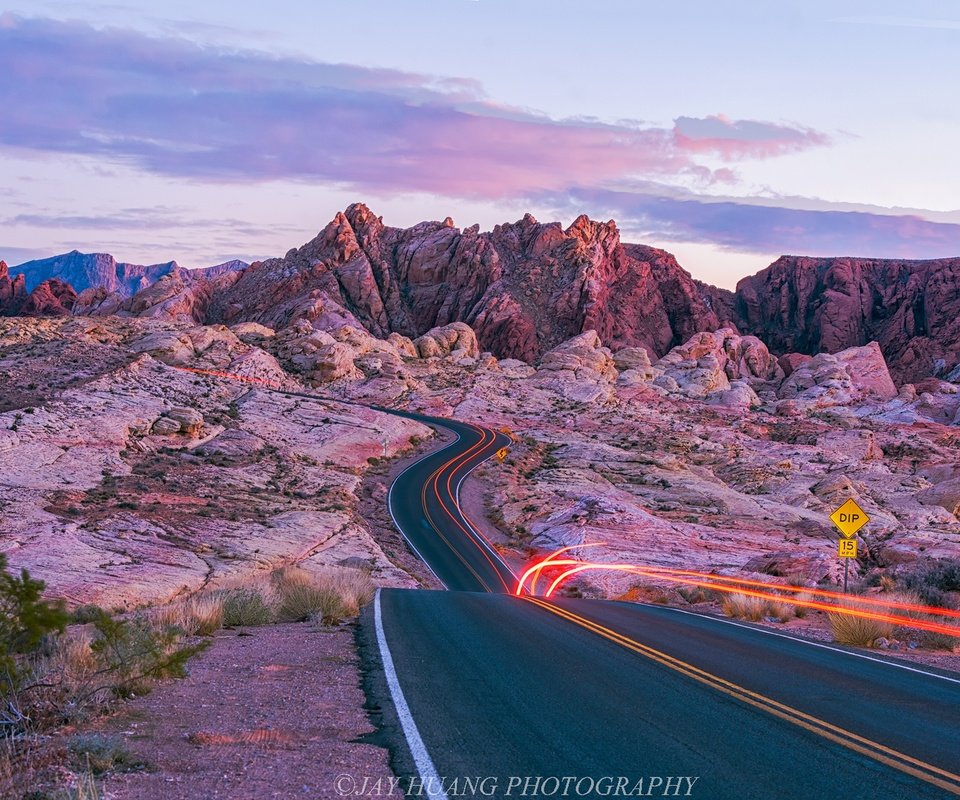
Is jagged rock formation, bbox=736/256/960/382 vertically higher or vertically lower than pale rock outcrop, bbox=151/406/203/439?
higher

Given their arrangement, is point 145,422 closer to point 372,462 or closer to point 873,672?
point 372,462

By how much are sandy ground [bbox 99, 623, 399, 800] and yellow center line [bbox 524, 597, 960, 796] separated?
449 cm

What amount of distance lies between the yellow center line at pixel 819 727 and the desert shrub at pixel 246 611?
7.42 metres

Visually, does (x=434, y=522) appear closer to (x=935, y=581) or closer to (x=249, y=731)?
(x=935, y=581)

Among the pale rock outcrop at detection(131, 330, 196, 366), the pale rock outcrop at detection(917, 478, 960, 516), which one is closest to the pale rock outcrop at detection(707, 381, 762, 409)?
the pale rock outcrop at detection(917, 478, 960, 516)

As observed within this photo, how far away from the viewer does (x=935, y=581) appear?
963 inches

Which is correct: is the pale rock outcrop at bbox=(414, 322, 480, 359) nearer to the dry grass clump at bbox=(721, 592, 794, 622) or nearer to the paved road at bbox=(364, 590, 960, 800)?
the dry grass clump at bbox=(721, 592, 794, 622)

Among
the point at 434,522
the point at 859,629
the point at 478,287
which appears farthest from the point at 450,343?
the point at 859,629

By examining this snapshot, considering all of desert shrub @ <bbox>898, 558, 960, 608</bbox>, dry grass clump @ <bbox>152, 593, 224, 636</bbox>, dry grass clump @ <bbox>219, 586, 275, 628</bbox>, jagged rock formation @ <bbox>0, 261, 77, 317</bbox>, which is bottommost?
jagged rock formation @ <bbox>0, 261, 77, 317</bbox>

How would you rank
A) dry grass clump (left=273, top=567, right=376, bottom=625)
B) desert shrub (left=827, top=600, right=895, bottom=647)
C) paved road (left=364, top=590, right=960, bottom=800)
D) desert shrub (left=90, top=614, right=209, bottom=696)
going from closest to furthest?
1. paved road (left=364, top=590, right=960, bottom=800)
2. desert shrub (left=90, top=614, right=209, bottom=696)
3. desert shrub (left=827, top=600, right=895, bottom=647)
4. dry grass clump (left=273, top=567, right=376, bottom=625)

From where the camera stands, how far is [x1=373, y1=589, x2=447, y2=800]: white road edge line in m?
6.93

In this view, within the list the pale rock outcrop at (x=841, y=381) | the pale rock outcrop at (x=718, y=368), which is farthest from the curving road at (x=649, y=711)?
the pale rock outcrop at (x=841, y=381)

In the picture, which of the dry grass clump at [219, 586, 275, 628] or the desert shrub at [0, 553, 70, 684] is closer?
the desert shrub at [0, 553, 70, 684]

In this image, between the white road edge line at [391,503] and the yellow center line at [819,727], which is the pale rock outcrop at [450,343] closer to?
the white road edge line at [391,503]
